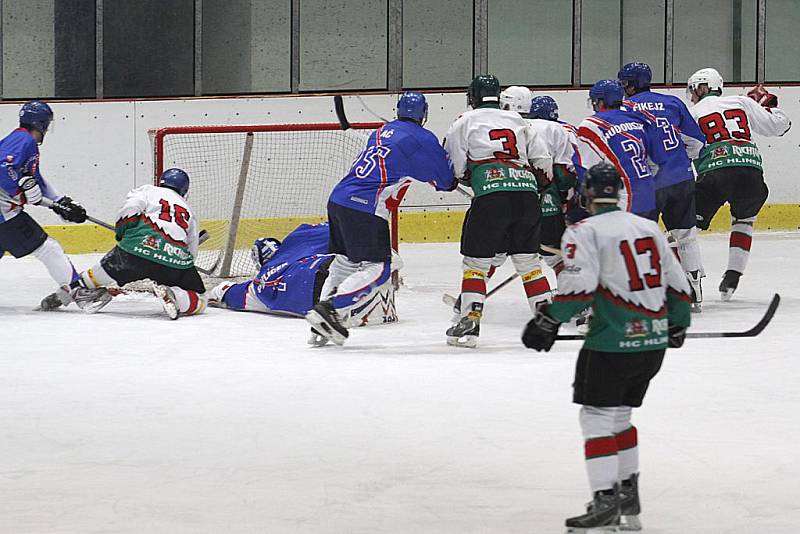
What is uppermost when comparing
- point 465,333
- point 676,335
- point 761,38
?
point 761,38

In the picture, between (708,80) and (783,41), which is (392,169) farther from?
(783,41)

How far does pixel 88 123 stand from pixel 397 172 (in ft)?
14.3

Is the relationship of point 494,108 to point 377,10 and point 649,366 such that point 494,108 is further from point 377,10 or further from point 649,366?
point 377,10

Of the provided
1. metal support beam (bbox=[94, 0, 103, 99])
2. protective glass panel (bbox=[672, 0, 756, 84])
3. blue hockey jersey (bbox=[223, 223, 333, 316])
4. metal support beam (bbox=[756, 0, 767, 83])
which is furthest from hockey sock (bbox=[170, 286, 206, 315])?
protective glass panel (bbox=[672, 0, 756, 84])

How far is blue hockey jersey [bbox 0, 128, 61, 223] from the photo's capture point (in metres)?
7.14

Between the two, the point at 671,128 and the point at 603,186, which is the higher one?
the point at 671,128

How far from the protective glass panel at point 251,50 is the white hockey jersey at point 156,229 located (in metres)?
4.44

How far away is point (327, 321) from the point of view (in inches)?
235

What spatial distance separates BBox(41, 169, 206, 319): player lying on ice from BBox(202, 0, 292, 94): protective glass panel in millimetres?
4333

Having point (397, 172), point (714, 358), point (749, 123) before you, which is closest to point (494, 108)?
point (397, 172)

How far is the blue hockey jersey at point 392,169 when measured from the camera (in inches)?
242

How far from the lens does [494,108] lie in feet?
20.3

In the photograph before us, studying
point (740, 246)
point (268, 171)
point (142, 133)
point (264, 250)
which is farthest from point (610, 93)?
point (142, 133)

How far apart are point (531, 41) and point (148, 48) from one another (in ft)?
11.0
